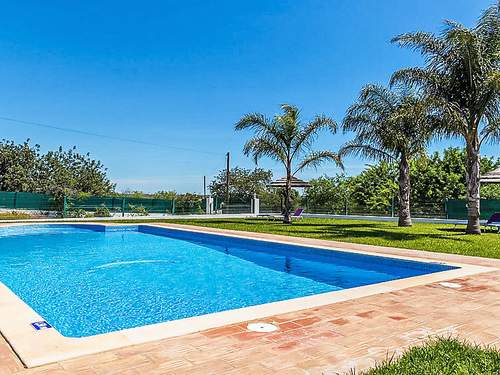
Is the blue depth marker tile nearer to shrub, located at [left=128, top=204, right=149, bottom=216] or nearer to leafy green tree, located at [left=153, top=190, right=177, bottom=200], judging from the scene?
shrub, located at [left=128, top=204, right=149, bottom=216]

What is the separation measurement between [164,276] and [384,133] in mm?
12138

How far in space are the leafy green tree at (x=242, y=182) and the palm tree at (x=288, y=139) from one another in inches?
664

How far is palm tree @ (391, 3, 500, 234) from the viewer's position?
1269 centimetres

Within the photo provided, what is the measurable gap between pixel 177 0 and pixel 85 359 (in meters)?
16.0

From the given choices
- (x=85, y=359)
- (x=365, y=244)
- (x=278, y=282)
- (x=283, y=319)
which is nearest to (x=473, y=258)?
(x=365, y=244)

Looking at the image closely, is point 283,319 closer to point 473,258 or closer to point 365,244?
point 473,258

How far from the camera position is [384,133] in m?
17.0

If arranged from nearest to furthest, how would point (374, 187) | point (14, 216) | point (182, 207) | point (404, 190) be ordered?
point (404, 190), point (14, 216), point (374, 187), point (182, 207)

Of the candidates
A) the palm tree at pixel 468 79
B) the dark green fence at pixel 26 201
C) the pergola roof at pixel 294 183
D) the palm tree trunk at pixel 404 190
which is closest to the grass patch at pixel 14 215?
the dark green fence at pixel 26 201

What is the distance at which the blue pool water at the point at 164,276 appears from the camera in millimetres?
6004

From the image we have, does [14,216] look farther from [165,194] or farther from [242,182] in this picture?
[242,182]

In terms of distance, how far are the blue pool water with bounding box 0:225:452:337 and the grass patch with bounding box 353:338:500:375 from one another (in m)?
3.55

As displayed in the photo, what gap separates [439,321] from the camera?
4.12 meters

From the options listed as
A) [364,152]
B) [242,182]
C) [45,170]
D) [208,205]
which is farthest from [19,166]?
[364,152]
